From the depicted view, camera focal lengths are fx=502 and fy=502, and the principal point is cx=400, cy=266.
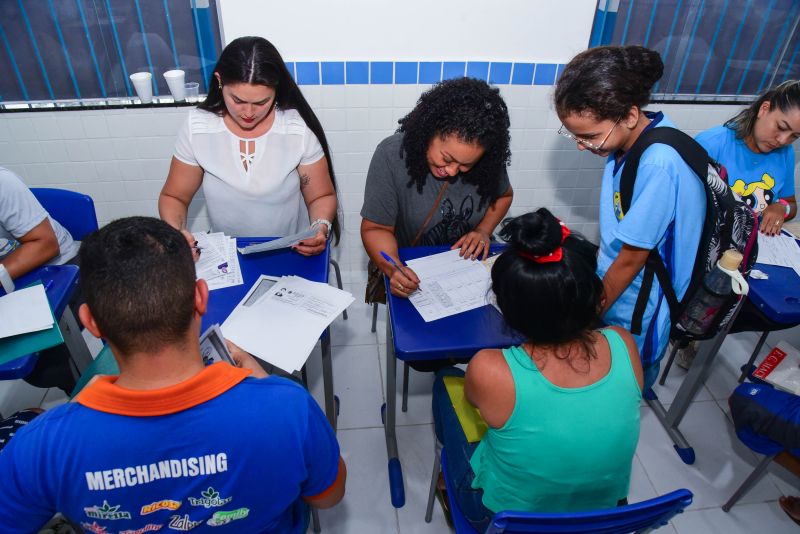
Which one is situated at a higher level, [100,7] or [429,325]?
[100,7]

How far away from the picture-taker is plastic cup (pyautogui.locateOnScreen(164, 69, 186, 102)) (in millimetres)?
2699

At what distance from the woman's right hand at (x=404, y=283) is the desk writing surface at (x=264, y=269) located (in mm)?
278

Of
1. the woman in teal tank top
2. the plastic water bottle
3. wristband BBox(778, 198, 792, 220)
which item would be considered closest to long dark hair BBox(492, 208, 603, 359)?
the woman in teal tank top

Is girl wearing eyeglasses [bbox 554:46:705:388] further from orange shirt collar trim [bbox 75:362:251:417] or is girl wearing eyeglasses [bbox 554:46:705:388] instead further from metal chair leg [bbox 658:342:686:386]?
orange shirt collar trim [bbox 75:362:251:417]

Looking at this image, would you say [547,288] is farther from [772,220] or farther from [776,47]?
[776,47]

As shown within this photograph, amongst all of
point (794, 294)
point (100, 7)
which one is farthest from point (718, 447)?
point (100, 7)

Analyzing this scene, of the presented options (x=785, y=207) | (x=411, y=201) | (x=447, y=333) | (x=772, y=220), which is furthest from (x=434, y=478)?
(x=785, y=207)

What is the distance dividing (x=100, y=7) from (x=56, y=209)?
3.69ft

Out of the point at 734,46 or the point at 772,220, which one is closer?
the point at 772,220

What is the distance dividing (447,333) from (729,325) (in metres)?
1.32

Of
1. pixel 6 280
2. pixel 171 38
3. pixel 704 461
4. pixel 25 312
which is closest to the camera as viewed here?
pixel 25 312

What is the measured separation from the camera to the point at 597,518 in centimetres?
107

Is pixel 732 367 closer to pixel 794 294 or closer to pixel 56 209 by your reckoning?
pixel 794 294

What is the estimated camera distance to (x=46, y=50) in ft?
8.78
